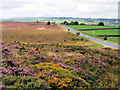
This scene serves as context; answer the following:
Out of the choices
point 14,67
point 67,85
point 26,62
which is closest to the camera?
point 67,85

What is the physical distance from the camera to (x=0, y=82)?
12117 mm

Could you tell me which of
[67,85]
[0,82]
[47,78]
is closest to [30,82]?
[47,78]

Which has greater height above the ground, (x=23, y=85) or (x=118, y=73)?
(x=23, y=85)

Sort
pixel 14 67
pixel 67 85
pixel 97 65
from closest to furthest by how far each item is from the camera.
Answer: pixel 67 85
pixel 14 67
pixel 97 65

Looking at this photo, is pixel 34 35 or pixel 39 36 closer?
pixel 39 36

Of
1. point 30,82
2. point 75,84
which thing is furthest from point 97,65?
point 30,82

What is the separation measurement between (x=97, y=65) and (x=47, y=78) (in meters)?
10.7

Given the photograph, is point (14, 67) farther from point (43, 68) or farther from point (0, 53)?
point (0, 53)

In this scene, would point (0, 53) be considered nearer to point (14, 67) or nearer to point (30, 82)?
point (14, 67)

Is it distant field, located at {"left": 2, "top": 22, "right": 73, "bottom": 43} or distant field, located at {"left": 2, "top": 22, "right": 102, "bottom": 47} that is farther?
distant field, located at {"left": 2, "top": 22, "right": 73, "bottom": 43}

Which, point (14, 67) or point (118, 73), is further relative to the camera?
point (118, 73)

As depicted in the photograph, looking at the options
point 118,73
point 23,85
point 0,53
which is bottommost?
point 118,73

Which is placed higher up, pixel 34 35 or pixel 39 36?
pixel 34 35

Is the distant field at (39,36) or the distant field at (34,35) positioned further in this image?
the distant field at (34,35)
